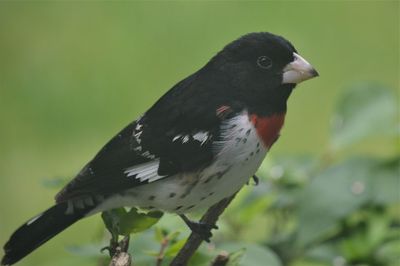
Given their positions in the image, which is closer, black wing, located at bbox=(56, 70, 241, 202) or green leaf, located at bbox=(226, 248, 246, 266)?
green leaf, located at bbox=(226, 248, 246, 266)

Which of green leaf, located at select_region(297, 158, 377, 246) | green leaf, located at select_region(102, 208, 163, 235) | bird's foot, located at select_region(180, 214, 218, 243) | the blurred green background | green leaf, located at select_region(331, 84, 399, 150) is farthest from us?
the blurred green background

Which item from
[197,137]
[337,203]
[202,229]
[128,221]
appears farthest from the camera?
[337,203]

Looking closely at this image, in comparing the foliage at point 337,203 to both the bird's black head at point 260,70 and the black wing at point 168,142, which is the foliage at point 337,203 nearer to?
the black wing at point 168,142

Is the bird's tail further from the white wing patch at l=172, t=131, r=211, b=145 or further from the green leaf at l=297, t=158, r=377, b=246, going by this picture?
the green leaf at l=297, t=158, r=377, b=246

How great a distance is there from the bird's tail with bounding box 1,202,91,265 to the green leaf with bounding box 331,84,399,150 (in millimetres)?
949

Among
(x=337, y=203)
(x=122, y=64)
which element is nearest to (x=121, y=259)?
(x=337, y=203)

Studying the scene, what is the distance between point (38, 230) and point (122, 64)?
3.68 meters

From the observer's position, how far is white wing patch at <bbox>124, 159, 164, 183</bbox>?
2.12 m

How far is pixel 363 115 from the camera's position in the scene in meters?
2.79

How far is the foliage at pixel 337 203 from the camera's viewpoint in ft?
8.32

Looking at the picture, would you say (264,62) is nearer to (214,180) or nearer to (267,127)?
(267,127)

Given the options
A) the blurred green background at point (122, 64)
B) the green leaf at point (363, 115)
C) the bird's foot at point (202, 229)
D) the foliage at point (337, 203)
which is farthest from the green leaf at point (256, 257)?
the blurred green background at point (122, 64)

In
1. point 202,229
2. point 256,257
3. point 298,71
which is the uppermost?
point 298,71

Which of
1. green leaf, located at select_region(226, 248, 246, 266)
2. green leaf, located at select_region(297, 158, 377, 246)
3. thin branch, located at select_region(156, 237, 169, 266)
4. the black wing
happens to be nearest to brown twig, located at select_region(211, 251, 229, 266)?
green leaf, located at select_region(226, 248, 246, 266)
